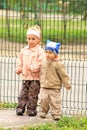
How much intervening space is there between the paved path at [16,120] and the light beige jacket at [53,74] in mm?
578

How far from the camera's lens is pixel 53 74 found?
28.9ft

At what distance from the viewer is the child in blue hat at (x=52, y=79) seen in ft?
28.8

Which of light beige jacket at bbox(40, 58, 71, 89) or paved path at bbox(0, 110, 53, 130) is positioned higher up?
light beige jacket at bbox(40, 58, 71, 89)

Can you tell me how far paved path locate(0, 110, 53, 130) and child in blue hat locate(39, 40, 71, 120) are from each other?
24 cm

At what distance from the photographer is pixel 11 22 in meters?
10.6

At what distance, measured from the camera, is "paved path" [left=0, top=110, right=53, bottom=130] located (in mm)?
8711

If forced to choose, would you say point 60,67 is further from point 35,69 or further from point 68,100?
point 68,100

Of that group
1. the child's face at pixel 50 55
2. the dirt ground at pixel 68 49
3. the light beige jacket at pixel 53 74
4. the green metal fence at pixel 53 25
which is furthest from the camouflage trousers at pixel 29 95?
the dirt ground at pixel 68 49

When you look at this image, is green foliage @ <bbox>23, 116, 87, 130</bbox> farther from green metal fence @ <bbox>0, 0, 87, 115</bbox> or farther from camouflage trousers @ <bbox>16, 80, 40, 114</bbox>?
green metal fence @ <bbox>0, 0, 87, 115</bbox>

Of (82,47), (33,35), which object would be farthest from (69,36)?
(33,35)

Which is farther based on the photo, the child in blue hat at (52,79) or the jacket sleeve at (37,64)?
the jacket sleeve at (37,64)

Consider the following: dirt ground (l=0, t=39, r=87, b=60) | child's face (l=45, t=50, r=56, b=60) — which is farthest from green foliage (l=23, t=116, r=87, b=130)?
dirt ground (l=0, t=39, r=87, b=60)

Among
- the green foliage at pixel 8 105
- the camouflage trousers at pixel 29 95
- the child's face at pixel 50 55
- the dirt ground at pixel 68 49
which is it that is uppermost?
the dirt ground at pixel 68 49

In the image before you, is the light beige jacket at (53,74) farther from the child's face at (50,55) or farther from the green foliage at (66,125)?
the green foliage at (66,125)
